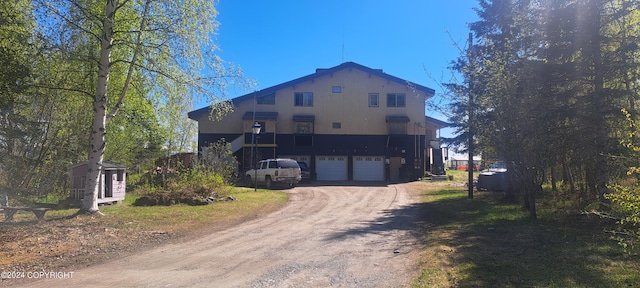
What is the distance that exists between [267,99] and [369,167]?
33.7ft

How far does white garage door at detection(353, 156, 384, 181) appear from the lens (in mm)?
34812

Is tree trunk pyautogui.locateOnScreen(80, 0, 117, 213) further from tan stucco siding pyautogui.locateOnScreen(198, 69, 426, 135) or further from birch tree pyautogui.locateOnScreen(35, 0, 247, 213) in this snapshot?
tan stucco siding pyautogui.locateOnScreen(198, 69, 426, 135)

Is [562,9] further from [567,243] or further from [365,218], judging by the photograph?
[365,218]

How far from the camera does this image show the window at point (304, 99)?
35.0 metres

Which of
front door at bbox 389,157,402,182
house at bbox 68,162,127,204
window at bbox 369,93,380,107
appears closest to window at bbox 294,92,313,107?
window at bbox 369,93,380,107

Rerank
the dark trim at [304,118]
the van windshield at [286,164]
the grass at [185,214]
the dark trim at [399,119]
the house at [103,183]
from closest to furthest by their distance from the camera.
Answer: the grass at [185,214] < the house at [103,183] < the van windshield at [286,164] < the dark trim at [399,119] < the dark trim at [304,118]

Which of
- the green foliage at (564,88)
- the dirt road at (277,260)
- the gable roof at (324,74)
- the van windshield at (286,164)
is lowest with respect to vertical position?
the dirt road at (277,260)

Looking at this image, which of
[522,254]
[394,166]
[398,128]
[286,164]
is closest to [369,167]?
[394,166]

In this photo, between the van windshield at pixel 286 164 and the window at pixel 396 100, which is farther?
the window at pixel 396 100

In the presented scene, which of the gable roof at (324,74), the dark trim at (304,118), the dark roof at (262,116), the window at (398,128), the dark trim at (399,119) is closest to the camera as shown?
the dark roof at (262,116)

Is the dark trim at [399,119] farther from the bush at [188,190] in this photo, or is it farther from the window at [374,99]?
the bush at [188,190]

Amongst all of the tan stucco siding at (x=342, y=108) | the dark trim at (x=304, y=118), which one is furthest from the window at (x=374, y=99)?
the dark trim at (x=304, y=118)

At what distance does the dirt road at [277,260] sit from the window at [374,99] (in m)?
23.8

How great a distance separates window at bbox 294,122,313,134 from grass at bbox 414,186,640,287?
903 inches
